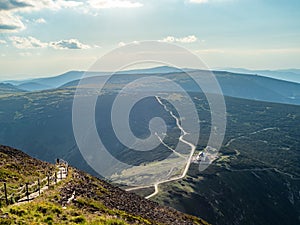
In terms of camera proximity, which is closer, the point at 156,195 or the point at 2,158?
the point at 2,158

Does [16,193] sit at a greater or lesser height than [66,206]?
greater

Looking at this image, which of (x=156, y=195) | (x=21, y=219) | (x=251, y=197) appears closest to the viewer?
(x=21, y=219)

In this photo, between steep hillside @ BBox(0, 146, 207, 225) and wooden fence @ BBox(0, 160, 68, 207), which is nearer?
steep hillside @ BBox(0, 146, 207, 225)

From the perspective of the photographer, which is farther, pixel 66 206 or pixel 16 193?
pixel 16 193

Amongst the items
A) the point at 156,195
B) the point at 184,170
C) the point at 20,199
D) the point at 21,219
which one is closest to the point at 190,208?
the point at 156,195

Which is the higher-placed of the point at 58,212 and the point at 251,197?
the point at 58,212

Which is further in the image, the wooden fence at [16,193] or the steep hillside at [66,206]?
the wooden fence at [16,193]

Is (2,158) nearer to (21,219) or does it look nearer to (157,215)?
(157,215)

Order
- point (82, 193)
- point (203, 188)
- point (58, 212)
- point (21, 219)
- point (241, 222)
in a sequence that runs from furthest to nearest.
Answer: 1. point (203, 188)
2. point (241, 222)
3. point (82, 193)
4. point (58, 212)
5. point (21, 219)
